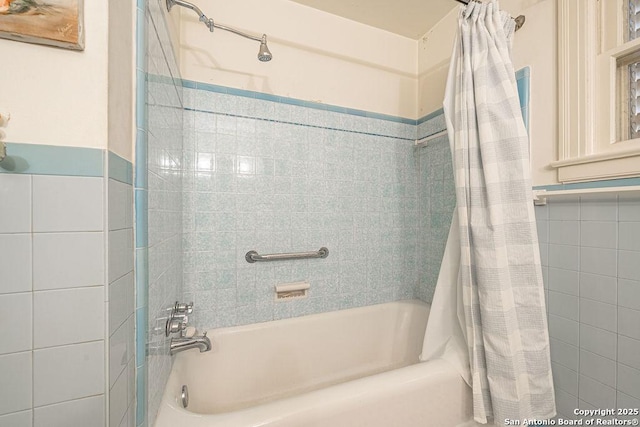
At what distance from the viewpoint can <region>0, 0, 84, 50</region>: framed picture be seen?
437 millimetres

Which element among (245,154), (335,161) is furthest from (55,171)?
(335,161)

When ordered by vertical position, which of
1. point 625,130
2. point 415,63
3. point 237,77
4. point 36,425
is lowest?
point 36,425

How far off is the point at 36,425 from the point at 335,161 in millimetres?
1399

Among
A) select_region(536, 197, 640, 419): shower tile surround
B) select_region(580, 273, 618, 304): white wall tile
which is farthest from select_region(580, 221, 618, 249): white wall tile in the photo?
select_region(580, 273, 618, 304): white wall tile

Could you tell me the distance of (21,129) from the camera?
1.46 ft

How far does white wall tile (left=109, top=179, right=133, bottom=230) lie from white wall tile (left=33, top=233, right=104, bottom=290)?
45 mm

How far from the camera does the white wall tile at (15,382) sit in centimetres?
43

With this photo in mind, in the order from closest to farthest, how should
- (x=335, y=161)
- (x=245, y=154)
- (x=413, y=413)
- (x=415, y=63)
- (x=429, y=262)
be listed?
(x=413, y=413) < (x=245, y=154) < (x=335, y=161) < (x=429, y=262) < (x=415, y=63)

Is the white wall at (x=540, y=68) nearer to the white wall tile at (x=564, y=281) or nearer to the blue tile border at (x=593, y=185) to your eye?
the blue tile border at (x=593, y=185)

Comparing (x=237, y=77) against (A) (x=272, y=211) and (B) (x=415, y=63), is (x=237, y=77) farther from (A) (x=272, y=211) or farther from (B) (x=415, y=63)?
(B) (x=415, y=63)

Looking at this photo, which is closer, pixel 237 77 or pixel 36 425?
pixel 36 425

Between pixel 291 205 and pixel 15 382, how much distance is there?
3.59ft

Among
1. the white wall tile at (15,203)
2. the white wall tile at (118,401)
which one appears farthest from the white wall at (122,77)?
the white wall tile at (118,401)

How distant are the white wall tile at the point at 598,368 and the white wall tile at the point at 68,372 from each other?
1.50 m
